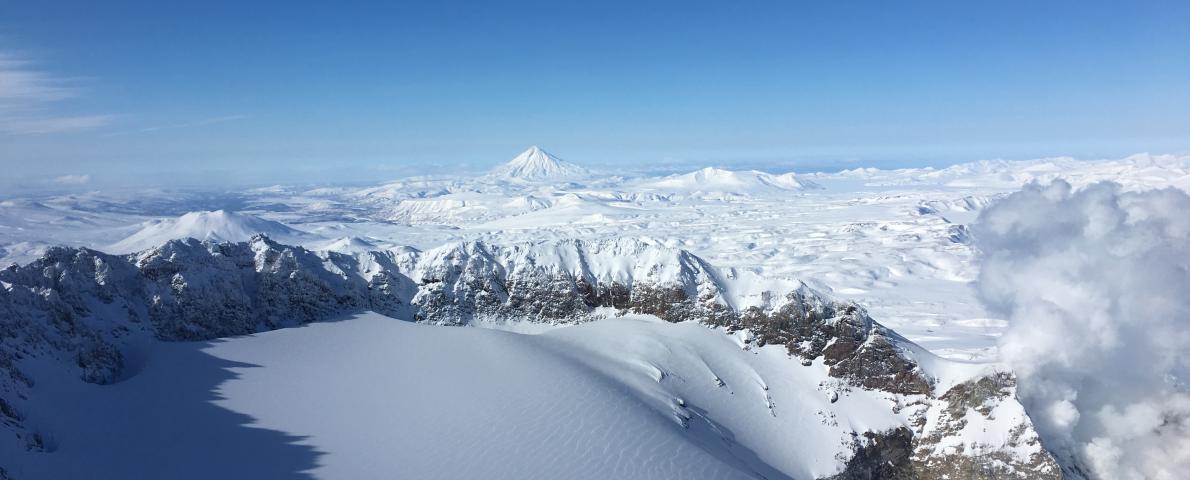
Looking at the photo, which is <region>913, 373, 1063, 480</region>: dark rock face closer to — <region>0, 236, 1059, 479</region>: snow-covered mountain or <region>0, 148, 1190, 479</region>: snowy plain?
<region>0, 236, 1059, 479</region>: snow-covered mountain

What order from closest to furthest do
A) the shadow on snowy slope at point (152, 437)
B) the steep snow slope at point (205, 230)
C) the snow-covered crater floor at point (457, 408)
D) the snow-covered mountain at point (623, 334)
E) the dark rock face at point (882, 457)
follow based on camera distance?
the shadow on snowy slope at point (152, 437), the snow-covered crater floor at point (457, 408), the snow-covered mountain at point (623, 334), the dark rock face at point (882, 457), the steep snow slope at point (205, 230)

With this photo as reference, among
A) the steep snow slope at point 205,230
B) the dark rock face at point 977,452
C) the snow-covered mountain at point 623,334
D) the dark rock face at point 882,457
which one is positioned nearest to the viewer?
the dark rock face at point 977,452

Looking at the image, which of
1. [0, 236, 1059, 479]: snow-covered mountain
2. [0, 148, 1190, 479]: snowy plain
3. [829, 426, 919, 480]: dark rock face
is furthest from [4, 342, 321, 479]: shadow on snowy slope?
[829, 426, 919, 480]: dark rock face

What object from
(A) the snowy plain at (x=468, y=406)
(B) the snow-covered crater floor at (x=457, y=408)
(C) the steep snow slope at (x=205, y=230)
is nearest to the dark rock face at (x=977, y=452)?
(A) the snowy plain at (x=468, y=406)

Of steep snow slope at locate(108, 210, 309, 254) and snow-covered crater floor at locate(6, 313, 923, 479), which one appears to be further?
steep snow slope at locate(108, 210, 309, 254)

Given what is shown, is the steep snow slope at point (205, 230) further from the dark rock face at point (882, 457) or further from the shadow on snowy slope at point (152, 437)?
the dark rock face at point (882, 457)

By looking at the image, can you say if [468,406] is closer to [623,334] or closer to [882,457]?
[623,334]
